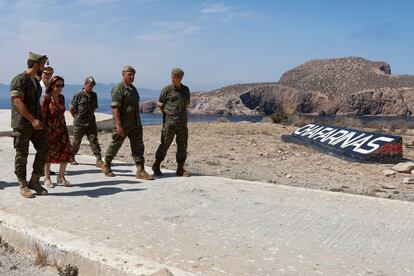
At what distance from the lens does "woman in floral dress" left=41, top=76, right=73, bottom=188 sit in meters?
6.86

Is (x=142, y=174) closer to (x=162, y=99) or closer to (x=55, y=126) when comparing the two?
(x=162, y=99)

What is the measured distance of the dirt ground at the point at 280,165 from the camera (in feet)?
28.1

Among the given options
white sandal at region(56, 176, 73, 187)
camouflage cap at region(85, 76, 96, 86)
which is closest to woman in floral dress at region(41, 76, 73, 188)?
white sandal at region(56, 176, 73, 187)

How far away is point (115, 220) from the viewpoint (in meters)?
5.14

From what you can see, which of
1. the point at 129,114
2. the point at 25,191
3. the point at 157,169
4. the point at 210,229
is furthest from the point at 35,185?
the point at 210,229

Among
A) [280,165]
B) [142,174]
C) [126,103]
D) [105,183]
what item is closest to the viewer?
[105,183]

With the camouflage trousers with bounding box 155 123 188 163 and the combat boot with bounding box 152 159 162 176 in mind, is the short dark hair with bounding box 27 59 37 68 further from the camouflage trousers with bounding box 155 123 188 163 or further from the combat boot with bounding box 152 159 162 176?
the combat boot with bounding box 152 159 162 176

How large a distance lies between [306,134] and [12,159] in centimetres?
821

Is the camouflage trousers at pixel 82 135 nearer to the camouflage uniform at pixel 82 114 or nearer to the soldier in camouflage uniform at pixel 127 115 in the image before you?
the camouflage uniform at pixel 82 114

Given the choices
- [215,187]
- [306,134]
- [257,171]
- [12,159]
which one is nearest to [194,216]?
[215,187]

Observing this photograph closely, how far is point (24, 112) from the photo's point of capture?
5746 mm

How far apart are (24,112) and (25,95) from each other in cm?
24

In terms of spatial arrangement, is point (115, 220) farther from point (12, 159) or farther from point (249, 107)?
point (249, 107)

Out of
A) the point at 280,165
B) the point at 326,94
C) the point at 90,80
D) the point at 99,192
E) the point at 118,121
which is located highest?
the point at 326,94
